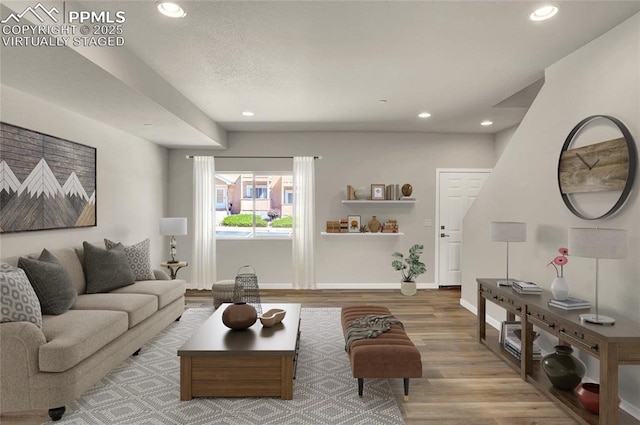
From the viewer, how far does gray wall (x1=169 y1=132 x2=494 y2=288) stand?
21.5ft

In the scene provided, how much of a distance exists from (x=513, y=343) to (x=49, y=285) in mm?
3900

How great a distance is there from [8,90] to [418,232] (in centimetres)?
562

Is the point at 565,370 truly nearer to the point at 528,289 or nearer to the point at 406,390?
the point at 528,289

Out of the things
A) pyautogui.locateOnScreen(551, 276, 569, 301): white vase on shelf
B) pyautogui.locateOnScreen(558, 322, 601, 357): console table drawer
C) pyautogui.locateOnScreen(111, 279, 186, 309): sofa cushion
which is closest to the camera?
pyautogui.locateOnScreen(558, 322, 601, 357): console table drawer

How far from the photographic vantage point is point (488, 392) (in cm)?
290

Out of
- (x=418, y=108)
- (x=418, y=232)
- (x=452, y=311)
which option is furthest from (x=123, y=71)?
(x=418, y=232)

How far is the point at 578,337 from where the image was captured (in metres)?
2.43

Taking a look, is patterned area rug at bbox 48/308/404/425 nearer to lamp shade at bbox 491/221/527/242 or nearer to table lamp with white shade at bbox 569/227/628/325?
table lamp with white shade at bbox 569/227/628/325

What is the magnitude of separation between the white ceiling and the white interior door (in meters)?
1.79

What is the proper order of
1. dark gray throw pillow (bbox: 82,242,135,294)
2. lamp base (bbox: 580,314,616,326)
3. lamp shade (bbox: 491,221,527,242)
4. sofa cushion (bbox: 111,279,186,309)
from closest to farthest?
1. lamp base (bbox: 580,314,616,326)
2. lamp shade (bbox: 491,221,527,242)
3. dark gray throw pillow (bbox: 82,242,135,294)
4. sofa cushion (bbox: 111,279,186,309)

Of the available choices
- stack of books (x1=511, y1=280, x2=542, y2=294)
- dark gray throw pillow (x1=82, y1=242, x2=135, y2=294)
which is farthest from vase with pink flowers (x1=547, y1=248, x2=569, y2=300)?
dark gray throw pillow (x1=82, y1=242, x2=135, y2=294)

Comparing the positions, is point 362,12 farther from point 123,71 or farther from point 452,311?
point 452,311

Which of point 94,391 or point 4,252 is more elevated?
point 4,252

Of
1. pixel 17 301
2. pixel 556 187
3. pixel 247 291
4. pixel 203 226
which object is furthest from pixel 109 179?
pixel 556 187
